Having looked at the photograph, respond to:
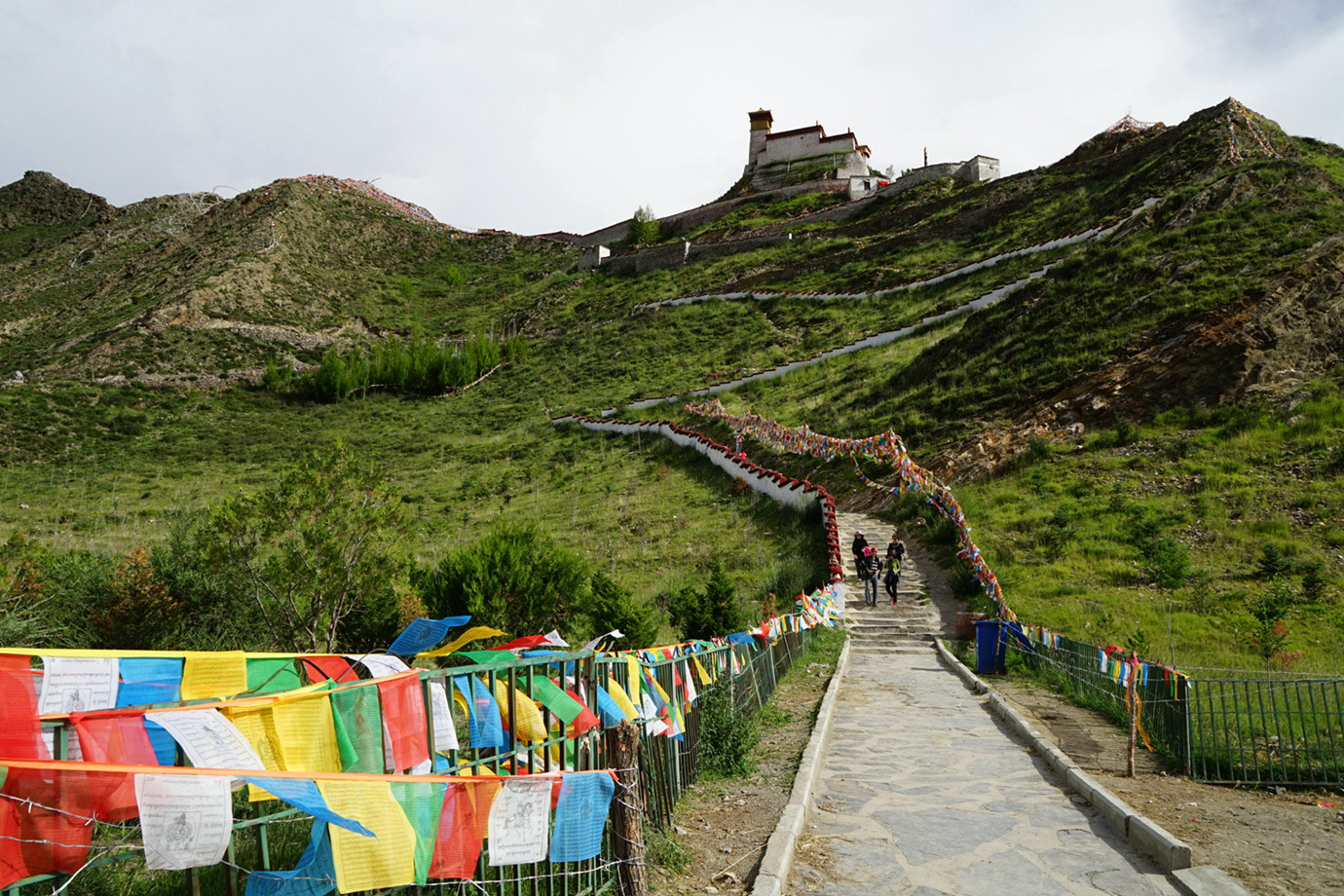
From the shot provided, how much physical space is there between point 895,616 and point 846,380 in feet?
56.4

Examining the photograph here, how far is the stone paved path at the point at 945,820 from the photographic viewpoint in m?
5.01

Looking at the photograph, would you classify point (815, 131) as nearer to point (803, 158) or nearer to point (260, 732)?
point (803, 158)

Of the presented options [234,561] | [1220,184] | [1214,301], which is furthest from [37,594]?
[1220,184]

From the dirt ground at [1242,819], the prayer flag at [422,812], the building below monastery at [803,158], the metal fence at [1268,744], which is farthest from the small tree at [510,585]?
the building below monastery at [803,158]

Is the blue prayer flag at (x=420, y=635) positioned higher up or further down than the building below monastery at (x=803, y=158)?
further down

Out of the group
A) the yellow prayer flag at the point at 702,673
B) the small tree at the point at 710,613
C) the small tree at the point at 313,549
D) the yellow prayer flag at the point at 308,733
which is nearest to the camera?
the yellow prayer flag at the point at 308,733

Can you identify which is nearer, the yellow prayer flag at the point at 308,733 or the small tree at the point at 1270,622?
the yellow prayer flag at the point at 308,733

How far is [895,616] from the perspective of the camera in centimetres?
1505

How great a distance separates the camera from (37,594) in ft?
37.7

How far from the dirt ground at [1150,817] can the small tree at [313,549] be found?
7.79 metres

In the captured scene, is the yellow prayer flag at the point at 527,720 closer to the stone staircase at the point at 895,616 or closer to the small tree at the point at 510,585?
the small tree at the point at 510,585

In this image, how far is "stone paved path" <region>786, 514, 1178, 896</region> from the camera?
16.4 ft

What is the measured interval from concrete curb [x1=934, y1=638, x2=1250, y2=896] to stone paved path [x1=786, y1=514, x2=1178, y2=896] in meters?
0.09

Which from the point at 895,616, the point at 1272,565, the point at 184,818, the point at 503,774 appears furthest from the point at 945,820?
the point at 895,616
